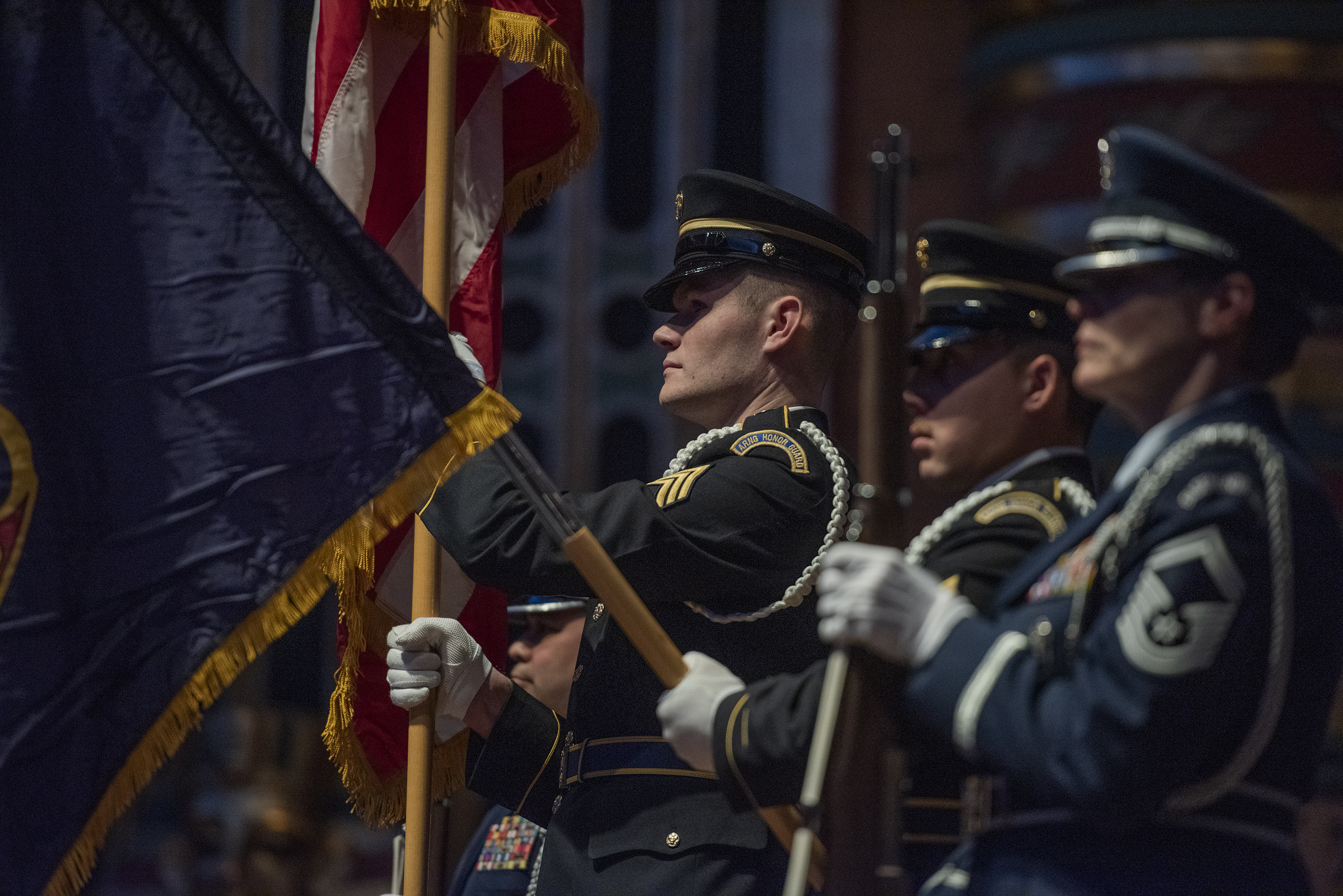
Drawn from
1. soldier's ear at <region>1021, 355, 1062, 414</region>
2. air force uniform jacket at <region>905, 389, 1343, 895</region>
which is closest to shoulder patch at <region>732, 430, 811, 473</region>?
soldier's ear at <region>1021, 355, 1062, 414</region>

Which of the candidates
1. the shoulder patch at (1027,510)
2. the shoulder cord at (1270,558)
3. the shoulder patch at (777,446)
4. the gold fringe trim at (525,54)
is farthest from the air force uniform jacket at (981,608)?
the gold fringe trim at (525,54)

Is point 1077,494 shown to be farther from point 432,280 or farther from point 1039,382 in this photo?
point 432,280

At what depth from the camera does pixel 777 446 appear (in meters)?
3.86

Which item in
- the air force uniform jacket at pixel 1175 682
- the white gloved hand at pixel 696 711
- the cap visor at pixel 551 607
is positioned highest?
the air force uniform jacket at pixel 1175 682

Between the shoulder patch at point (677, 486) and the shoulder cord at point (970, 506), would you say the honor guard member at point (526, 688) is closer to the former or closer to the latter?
the shoulder patch at point (677, 486)

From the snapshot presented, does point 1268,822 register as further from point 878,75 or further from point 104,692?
point 878,75

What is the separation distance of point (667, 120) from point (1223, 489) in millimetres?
10114

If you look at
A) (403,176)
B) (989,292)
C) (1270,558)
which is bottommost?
(1270,558)

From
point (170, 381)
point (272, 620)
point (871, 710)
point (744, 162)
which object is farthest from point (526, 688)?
point (744, 162)

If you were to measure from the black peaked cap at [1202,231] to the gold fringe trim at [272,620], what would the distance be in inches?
48.8

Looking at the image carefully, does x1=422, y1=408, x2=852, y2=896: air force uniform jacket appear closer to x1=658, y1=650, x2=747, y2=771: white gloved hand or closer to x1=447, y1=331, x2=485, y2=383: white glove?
x1=447, y1=331, x2=485, y2=383: white glove

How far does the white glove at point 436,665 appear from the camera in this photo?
12.6 feet

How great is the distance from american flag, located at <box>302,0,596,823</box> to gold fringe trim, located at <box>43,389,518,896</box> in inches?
22.2

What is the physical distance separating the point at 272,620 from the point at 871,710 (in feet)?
4.17
